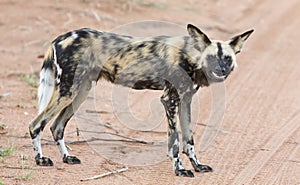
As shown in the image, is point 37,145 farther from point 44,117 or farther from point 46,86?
point 46,86

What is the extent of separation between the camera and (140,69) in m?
5.34

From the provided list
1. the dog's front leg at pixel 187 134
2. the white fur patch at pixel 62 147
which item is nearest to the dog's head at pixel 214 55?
the dog's front leg at pixel 187 134

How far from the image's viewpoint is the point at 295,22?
1116cm

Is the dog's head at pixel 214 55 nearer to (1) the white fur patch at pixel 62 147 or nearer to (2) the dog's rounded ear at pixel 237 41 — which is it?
(2) the dog's rounded ear at pixel 237 41

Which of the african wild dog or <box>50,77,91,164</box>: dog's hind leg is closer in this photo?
the african wild dog

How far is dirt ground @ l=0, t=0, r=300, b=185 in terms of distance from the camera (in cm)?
522

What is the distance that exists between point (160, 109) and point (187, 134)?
5.01 ft

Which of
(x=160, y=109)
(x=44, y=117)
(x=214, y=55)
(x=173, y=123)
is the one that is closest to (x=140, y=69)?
(x=173, y=123)

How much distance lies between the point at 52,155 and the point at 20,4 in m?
5.18

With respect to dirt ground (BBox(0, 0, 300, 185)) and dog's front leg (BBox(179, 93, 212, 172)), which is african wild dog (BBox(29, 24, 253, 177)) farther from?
dirt ground (BBox(0, 0, 300, 185))

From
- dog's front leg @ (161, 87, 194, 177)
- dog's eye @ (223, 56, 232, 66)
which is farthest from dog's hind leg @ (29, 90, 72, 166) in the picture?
dog's eye @ (223, 56, 232, 66)

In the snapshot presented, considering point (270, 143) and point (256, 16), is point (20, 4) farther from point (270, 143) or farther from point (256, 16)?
point (270, 143)

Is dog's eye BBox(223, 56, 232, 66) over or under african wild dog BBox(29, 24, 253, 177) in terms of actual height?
over

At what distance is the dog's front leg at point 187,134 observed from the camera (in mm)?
5309
